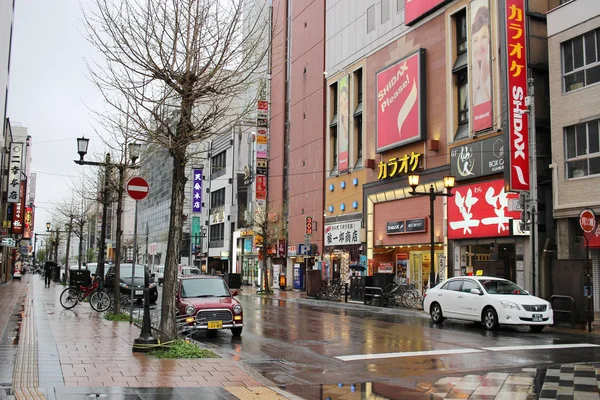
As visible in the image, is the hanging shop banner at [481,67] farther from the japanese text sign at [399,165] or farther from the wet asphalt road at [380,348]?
the wet asphalt road at [380,348]

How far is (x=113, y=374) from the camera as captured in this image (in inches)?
365

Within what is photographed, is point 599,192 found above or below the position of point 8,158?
below

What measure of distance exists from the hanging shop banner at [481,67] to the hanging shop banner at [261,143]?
96.1 ft

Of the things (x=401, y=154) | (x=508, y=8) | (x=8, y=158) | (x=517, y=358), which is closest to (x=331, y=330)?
(x=517, y=358)

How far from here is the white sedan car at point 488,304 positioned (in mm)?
17438

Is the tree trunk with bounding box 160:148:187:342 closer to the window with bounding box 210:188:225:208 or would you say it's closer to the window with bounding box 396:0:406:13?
the window with bounding box 396:0:406:13

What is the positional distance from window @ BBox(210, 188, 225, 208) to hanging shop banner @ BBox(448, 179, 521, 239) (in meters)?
44.5

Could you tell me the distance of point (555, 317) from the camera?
19.3m

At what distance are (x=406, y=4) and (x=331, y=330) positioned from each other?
23232 mm

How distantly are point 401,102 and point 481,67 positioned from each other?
6.61 m

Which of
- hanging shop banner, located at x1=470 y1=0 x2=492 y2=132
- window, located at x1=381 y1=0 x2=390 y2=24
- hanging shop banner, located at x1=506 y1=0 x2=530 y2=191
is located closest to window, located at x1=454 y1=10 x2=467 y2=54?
hanging shop banner, located at x1=470 y1=0 x2=492 y2=132

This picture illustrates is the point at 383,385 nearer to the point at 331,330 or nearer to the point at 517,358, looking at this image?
the point at 517,358

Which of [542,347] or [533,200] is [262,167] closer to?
[533,200]

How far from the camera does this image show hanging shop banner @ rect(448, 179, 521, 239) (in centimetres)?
2608
